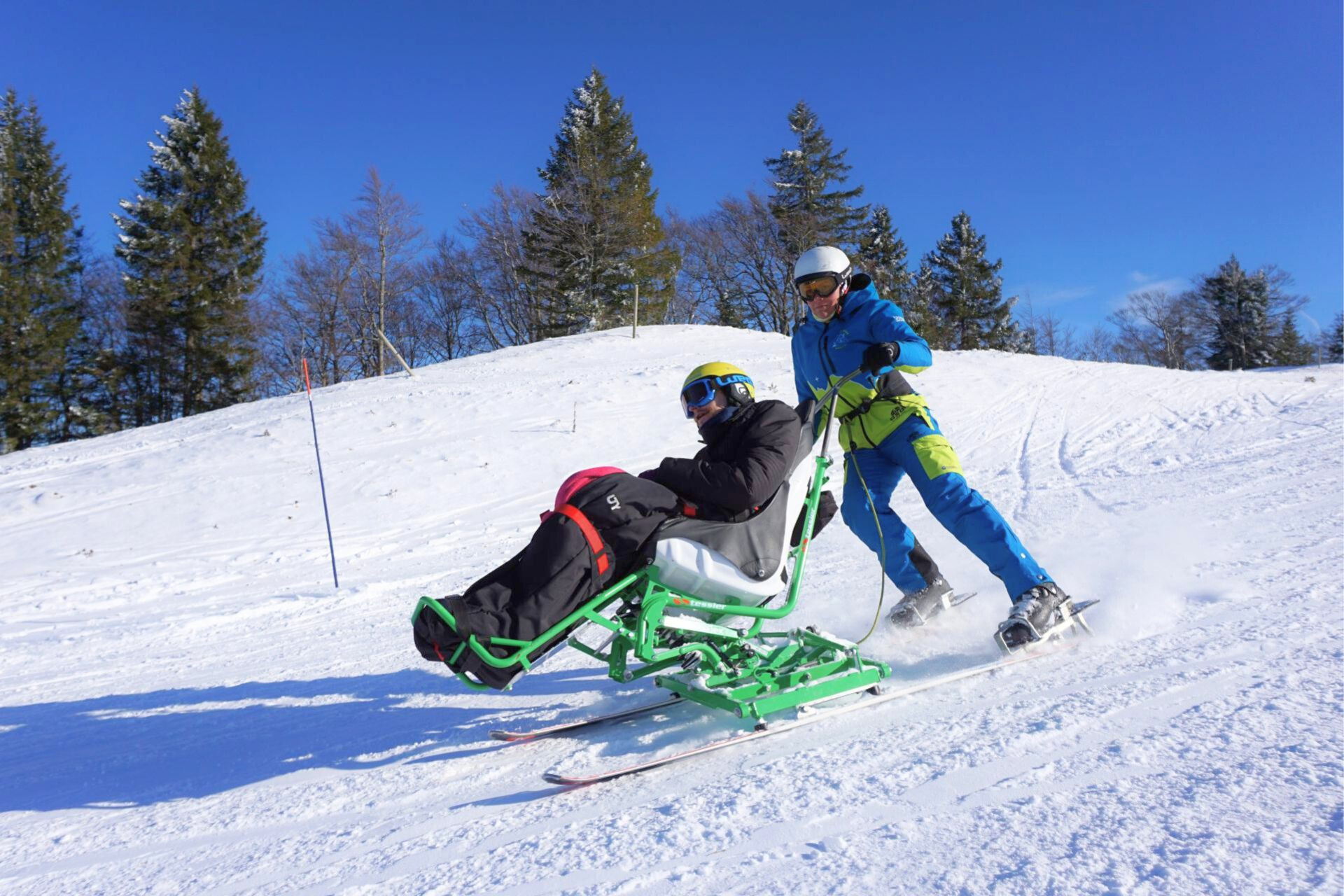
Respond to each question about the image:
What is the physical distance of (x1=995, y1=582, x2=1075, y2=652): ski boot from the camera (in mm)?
3322

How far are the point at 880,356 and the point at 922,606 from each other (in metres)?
1.44

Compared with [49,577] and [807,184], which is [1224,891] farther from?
[807,184]

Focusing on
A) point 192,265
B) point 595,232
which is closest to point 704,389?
point 595,232

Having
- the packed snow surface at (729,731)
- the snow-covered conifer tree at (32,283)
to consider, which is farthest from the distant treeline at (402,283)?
the packed snow surface at (729,731)

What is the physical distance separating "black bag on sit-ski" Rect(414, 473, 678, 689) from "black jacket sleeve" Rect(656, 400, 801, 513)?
156mm

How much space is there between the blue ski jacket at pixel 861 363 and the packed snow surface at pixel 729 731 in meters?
1.12

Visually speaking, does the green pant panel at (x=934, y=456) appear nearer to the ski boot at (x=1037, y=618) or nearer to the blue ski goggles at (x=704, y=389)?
the ski boot at (x=1037, y=618)

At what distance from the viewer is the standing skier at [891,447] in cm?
353

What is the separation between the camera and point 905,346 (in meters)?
3.58

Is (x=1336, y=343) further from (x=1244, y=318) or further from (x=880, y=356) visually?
(x=880, y=356)

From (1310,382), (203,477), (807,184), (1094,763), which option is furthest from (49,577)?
(807,184)

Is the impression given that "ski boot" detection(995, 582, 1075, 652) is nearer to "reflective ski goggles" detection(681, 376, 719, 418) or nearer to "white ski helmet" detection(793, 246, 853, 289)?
"reflective ski goggles" detection(681, 376, 719, 418)

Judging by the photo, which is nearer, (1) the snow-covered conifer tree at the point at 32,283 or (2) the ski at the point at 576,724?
(2) the ski at the point at 576,724

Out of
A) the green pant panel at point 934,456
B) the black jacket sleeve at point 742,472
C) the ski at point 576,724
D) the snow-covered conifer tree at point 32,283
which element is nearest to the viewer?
the black jacket sleeve at point 742,472
